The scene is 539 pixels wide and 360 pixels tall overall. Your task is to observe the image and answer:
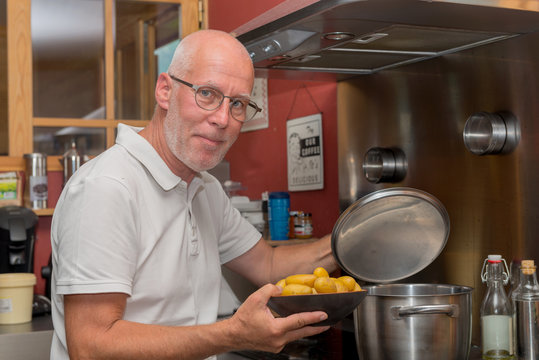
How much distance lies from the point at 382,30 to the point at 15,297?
1.49 m

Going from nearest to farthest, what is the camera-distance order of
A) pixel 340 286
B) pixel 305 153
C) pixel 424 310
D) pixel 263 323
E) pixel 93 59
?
pixel 263 323, pixel 340 286, pixel 424 310, pixel 305 153, pixel 93 59

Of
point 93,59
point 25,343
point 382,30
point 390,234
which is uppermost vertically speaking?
point 93,59

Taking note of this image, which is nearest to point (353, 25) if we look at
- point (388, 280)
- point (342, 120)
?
point (388, 280)

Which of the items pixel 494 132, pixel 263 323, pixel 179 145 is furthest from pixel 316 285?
pixel 494 132

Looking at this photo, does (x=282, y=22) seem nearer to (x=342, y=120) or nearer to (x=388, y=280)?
(x=388, y=280)

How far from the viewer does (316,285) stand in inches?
46.6

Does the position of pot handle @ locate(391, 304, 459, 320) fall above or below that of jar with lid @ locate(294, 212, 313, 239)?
below

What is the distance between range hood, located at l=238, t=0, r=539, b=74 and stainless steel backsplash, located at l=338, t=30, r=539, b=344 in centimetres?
6

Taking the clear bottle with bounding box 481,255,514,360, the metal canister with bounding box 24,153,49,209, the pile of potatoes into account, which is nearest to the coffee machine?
the metal canister with bounding box 24,153,49,209

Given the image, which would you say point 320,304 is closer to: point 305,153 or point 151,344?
point 151,344

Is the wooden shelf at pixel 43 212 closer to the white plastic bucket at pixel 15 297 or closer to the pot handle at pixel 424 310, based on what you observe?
the white plastic bucket at pixel 15 297

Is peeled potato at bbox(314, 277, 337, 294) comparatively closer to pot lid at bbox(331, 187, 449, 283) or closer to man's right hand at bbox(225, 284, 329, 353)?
man's right hand at bbox(225, 284, 329, 353)

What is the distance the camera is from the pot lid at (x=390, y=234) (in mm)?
1469

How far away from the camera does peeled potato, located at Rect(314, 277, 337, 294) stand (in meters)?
1.17
